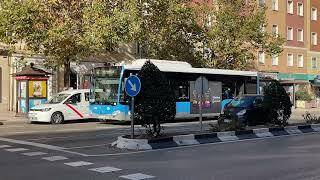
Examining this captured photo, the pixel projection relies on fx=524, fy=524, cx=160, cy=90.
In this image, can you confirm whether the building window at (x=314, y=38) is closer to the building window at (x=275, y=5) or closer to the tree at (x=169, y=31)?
the building window at (x=275, y=5)

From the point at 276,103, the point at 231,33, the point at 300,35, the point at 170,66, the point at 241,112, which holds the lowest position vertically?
the point at 241,112

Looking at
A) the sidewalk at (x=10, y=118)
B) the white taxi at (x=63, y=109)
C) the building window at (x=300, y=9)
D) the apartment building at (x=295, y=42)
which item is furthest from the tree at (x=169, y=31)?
the building window at (x=300, y=9)

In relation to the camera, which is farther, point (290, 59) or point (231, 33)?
point (290, 59)

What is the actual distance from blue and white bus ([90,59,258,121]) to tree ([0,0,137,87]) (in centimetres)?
227

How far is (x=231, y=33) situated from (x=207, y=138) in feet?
74.2

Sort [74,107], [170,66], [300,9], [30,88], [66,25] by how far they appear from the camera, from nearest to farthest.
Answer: [74,107] < [66,25] < [170,66] < [30,88] < [300,9]

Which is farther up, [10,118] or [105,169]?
[10,118]

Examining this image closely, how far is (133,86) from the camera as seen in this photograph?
1505 centimetres

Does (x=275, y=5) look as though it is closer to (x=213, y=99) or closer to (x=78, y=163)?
(x=213, y=99)

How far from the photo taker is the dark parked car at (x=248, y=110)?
21.8m

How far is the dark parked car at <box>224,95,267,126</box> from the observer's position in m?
21.8

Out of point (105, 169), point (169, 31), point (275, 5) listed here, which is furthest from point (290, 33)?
point (105, 169)

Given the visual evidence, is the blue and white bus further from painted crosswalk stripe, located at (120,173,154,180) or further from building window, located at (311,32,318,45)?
building window, located at (311,32,318,45)

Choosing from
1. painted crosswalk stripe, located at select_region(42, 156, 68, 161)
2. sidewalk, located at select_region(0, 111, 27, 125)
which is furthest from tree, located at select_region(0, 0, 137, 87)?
painted crosswalk stripe, located at select_region(42, 156, 68, 161)
